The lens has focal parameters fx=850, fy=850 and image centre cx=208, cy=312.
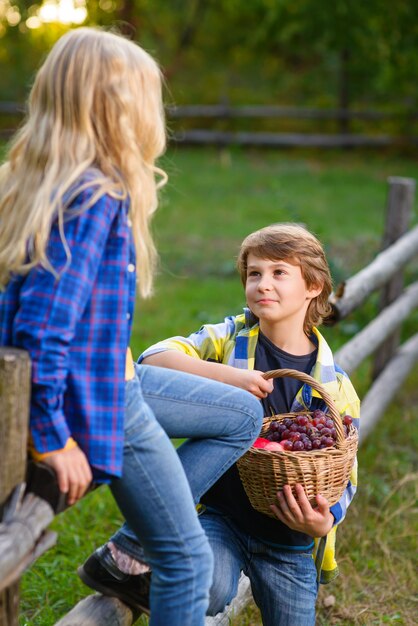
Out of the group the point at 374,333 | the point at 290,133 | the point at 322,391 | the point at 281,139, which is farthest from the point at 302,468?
the point at 290,133

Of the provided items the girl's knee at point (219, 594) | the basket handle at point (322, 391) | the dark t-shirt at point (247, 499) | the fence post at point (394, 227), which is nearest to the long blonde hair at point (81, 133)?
the basket handle at point (322, 391)

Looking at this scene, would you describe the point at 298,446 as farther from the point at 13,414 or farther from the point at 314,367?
the point at 13,414

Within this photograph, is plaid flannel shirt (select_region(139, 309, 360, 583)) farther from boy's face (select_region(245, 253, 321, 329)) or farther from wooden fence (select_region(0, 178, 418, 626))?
wooden fence (select_region(0, 178, 418, 626))

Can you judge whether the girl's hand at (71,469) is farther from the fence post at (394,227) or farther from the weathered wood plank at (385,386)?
the fence post at (394,227)

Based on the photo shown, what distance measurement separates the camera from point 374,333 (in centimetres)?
445

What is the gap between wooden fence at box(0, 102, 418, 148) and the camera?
17.7 m

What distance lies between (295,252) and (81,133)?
89cm

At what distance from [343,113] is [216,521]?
16.9m

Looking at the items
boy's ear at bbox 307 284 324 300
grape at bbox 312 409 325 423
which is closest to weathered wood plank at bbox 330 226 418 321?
boy's ear at bbox 307 284 324 300

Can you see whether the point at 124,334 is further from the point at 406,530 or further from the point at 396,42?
the point at 396,42

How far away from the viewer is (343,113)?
18.4 m

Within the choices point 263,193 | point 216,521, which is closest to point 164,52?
point 263,193

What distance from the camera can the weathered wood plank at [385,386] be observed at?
14.7ft

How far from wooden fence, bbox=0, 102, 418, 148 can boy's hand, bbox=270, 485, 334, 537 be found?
15625mm
